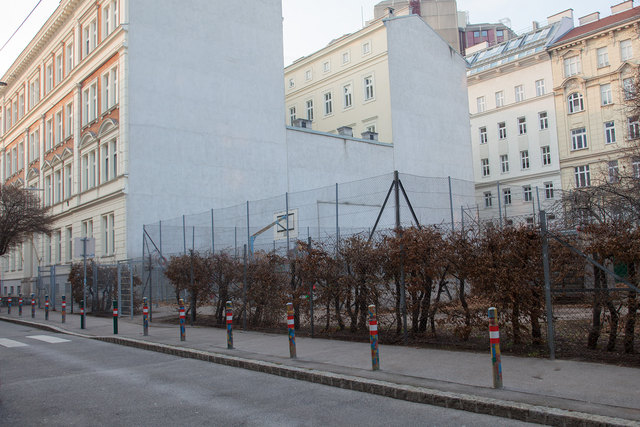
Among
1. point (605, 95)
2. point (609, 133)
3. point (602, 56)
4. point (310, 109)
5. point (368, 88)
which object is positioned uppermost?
point (602, 56)

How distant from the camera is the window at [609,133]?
157 ft

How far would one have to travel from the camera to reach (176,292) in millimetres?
20297

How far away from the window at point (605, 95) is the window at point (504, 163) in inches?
406

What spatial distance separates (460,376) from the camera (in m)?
8.66

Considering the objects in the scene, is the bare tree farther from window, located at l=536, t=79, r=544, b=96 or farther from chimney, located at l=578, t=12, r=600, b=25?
chimney, located at l=578, t=12, r=600, b=25

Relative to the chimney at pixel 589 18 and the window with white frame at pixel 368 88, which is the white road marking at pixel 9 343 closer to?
the window with white frame at pixel 368 88

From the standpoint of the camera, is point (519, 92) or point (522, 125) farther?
point (522, 125)

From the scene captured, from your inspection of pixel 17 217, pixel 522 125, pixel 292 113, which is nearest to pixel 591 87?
pixel 522 125

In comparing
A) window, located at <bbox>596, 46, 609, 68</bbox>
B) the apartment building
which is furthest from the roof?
window, located at <bbox>596, 46, 609, 68</bbox>

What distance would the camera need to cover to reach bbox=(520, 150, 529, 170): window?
5503cm

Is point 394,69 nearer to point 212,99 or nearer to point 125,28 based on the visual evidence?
point 212,99

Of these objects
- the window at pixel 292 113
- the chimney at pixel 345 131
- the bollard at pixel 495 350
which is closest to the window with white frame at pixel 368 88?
the chimney at pixel 345 131

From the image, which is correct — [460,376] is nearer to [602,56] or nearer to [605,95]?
[605,95]

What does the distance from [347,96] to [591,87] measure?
66.1 ft
